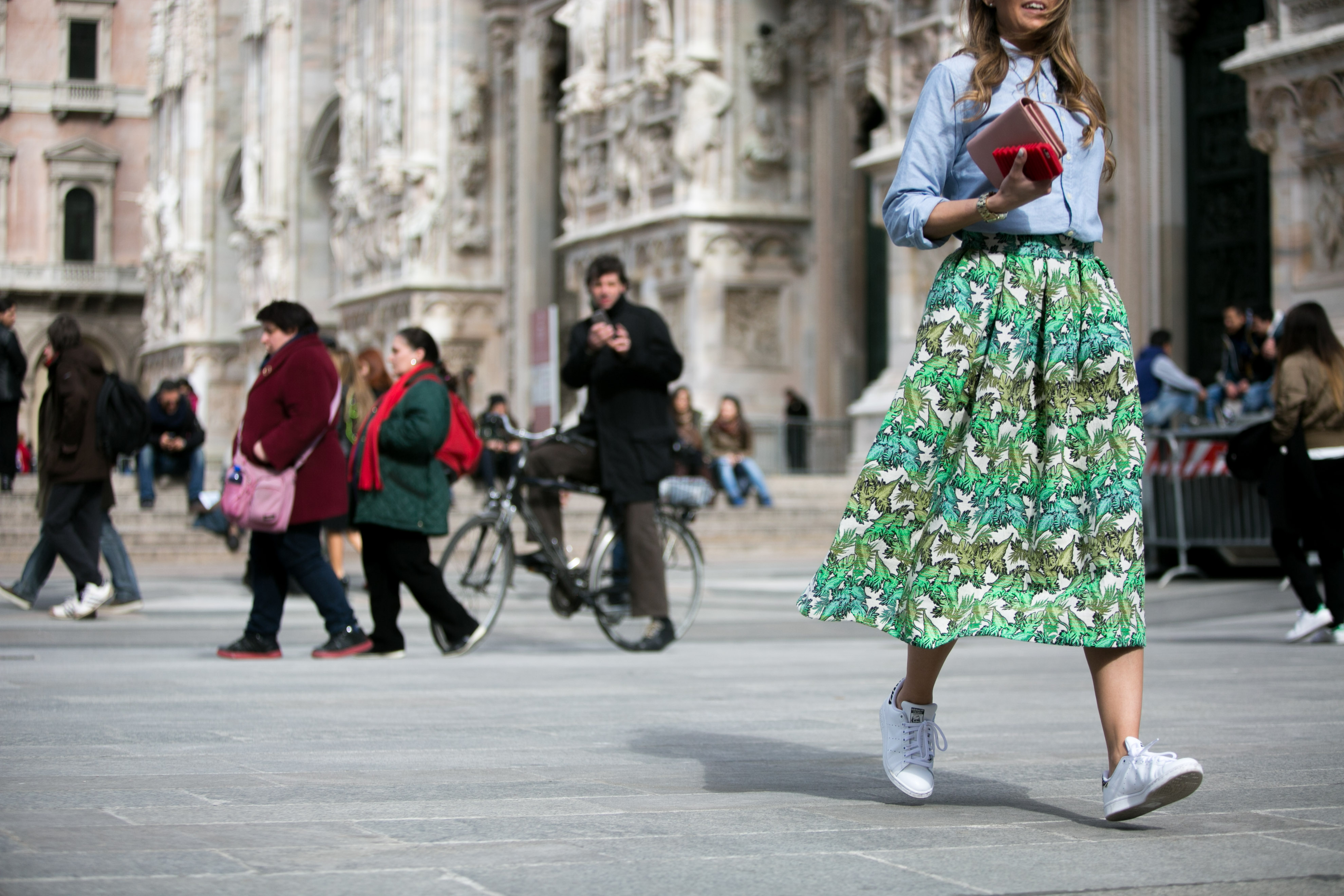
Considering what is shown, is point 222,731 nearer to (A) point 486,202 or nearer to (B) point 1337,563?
(B) point 1337,563

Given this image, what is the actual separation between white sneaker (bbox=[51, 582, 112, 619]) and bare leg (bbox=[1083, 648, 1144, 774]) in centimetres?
800

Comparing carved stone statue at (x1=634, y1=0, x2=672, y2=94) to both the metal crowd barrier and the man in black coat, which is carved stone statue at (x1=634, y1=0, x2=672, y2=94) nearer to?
the metal crowd barrier

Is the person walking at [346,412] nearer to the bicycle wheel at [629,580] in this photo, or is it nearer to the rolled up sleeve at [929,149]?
the bicycle wheel at [629,580]

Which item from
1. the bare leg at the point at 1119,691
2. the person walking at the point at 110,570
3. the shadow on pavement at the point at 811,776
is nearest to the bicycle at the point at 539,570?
the person walking at the point at 110,570

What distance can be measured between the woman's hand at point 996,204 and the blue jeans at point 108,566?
25.8ft

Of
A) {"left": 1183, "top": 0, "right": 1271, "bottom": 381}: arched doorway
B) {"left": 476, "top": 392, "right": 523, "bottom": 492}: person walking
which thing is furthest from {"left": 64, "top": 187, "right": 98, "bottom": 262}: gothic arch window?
{"left": 1183, "top": 0, "right": 1271, "bottom": 381}: arched doorway

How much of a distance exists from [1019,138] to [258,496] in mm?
5012

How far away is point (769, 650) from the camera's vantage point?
924 cm

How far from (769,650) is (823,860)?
5.83 meters

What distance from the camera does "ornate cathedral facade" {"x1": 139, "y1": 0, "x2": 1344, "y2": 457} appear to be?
2069 cm

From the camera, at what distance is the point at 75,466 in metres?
Answer: 10.6

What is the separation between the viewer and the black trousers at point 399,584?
27.3ft

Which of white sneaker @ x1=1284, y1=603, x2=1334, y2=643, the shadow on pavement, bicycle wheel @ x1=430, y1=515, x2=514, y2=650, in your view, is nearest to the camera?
the shadow on pavement

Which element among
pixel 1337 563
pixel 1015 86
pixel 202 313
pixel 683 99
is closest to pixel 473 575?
pixel 1337 563
